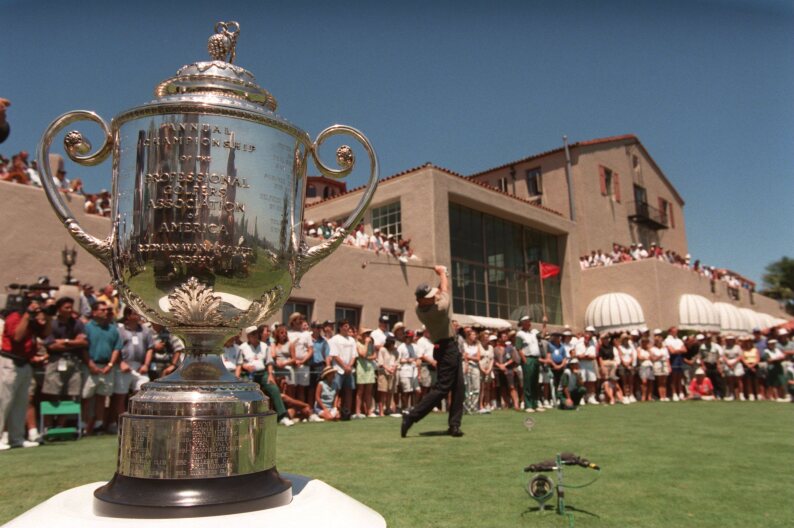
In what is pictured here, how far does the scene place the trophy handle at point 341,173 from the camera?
1663 mm

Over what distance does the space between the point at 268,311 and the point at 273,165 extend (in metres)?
0.41

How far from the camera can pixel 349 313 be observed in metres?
18.6

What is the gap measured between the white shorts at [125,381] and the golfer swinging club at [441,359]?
3.96 metres

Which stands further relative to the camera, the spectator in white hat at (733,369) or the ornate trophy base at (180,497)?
the spectator in white hat at (733,369)

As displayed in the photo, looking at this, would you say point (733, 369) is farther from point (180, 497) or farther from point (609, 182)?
point (180, 497)

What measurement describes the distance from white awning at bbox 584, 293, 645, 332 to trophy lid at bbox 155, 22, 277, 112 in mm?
26653

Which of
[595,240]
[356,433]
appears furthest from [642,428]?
[595,240]

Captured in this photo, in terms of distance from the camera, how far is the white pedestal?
122cm

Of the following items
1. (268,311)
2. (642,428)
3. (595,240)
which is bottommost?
(642,428)

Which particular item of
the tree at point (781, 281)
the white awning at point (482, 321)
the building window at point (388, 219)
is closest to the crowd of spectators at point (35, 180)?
the building window at point (388, 219)

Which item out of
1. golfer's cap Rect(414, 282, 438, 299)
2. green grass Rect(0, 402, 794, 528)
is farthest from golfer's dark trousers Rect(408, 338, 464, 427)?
golfer's cap Rect(414, 282, 438, 299)

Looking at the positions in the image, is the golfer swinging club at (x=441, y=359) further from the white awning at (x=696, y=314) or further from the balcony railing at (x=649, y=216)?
the balcony railing at (x=649, y=216)

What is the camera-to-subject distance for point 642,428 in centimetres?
801

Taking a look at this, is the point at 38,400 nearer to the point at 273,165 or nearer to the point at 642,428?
the point at 273,165
